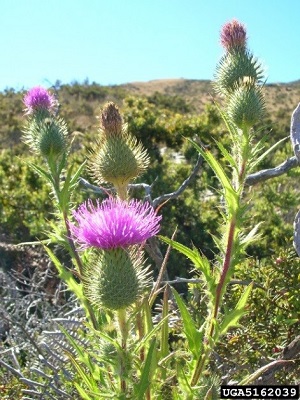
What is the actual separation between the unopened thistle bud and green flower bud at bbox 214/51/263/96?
0.57 m

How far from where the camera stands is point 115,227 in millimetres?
1945

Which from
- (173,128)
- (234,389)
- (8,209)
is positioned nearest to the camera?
(234,389)

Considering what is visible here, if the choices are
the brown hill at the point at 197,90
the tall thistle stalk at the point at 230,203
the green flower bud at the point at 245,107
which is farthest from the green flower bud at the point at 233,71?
the brown hill at the point at 197,90

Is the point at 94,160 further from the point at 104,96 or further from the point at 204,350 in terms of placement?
the point at 104,96

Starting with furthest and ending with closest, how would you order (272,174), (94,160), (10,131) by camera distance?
(10,131) → (272,174) → (94,160)

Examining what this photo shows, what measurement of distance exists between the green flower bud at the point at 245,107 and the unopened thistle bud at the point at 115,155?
1.55 feet

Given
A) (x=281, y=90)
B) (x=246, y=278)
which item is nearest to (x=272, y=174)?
(x=246, y=278)

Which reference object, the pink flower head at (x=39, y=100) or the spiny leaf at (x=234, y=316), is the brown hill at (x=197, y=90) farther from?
the spiny leaf at (x=234, y=316)

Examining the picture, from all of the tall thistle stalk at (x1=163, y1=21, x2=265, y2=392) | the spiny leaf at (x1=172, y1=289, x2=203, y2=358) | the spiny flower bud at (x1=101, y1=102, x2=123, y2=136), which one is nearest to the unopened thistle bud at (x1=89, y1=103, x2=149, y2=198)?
the spiny flower bud at (x1=101, y1=102, x2=123, y2=136)

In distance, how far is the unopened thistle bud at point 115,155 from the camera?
2447mm

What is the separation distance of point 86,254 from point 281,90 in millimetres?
44342

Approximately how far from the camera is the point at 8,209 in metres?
7.45

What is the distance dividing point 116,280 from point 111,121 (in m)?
0.92

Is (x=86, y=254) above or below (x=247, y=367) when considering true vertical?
above
